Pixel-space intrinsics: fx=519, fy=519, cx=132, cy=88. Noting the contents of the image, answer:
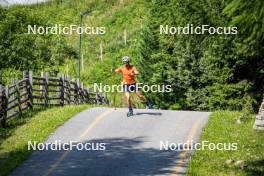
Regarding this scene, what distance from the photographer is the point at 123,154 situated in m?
14.3

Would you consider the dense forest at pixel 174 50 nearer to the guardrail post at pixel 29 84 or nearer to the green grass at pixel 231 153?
the green grass at pixel 231 153

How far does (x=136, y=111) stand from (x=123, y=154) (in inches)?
258

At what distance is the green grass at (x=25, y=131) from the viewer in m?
14.4

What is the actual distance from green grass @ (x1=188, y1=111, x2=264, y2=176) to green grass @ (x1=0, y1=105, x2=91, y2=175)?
16.1ft

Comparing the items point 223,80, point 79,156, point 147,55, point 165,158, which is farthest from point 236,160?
point 147,55

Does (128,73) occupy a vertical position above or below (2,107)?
above

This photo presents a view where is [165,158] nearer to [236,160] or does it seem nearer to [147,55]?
[236,160]
